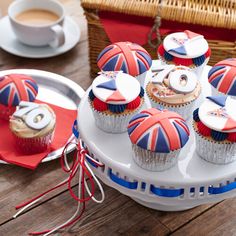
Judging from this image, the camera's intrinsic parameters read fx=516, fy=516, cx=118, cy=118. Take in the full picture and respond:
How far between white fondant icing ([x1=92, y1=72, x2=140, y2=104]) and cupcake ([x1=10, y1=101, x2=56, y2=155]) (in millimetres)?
168

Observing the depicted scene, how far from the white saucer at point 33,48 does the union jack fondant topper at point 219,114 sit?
0.52 metres

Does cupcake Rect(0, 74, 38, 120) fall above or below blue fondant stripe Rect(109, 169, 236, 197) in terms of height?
below

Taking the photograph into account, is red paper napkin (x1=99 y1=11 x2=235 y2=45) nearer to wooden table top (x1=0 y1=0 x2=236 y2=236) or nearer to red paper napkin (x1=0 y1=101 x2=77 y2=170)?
red paper napkin (x1=0 y1=101 x2=77 y2=170)

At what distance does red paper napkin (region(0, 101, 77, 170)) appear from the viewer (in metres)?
0.92

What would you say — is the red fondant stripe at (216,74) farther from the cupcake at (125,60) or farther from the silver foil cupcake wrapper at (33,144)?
the silver foil cupcake wrapper at (33,144)

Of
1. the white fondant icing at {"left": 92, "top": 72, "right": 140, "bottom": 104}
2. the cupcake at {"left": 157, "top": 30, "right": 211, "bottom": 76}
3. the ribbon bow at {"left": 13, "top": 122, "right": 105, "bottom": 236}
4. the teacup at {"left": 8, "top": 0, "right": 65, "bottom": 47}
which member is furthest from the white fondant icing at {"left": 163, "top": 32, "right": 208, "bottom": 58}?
the teacup at {"left": 8, "top": 0, "right": 65, "bottom": 47}

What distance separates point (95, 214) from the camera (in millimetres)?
875

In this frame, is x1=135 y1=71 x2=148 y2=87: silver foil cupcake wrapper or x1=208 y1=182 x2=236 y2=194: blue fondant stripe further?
x1=135 y1=71 x2=148 y2=87: silver foil cupcake wrapper

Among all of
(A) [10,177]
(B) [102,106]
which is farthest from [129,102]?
(A) [10,177]

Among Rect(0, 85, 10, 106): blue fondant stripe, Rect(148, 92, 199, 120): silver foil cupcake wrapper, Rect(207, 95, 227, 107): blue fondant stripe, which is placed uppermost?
Rect(207, 95, 227, 107): blue fondant stripe

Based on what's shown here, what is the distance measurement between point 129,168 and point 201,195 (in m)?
0.11

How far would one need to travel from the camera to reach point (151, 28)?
105 centimetres

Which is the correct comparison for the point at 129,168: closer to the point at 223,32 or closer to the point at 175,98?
the point at 175,98

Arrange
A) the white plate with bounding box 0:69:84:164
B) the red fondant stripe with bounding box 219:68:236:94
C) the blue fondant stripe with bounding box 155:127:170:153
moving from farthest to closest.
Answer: the white plate with bounding box 0:69:84:164, the red fondant stripe with bounding box 219:68:236:94, the blue fondant stripe with bounding box 155:127:170:153
